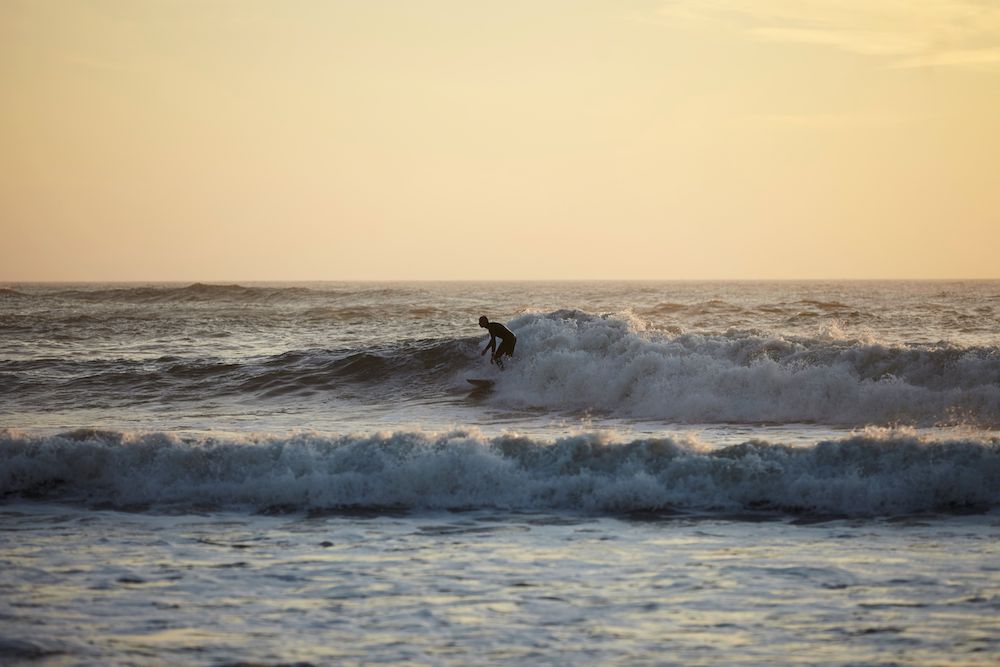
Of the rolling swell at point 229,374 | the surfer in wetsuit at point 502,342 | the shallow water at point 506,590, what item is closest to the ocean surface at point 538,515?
the shallow water at point 506,590

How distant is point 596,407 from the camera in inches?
766

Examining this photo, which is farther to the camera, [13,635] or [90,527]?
[90,527]

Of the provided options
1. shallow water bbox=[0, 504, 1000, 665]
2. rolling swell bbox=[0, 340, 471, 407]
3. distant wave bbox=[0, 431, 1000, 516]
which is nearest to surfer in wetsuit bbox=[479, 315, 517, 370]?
rolling swell bbox=[0, 340, 471, 407]

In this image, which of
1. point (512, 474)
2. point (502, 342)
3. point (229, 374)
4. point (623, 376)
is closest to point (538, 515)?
point (512, 474)

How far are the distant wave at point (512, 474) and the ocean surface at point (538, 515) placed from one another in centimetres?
3

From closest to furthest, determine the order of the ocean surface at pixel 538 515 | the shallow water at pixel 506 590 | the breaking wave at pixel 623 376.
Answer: the shallow water at pixel 506 590 → the ocean surface at pixel 538 515 → the breaking wave at pixel 623 376

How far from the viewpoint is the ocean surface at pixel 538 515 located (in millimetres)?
6266

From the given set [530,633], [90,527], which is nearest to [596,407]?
[90,527]

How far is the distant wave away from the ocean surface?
3 centimetres

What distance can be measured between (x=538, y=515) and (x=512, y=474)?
1081 mm

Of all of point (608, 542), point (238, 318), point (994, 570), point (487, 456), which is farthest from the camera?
point (238, 318)

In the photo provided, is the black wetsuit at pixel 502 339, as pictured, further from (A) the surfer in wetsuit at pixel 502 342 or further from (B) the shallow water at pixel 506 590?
(B) the shallow water at pixel 506 590

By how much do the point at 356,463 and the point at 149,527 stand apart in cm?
271

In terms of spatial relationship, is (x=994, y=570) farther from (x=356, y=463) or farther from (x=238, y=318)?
(x=238, y=318)
